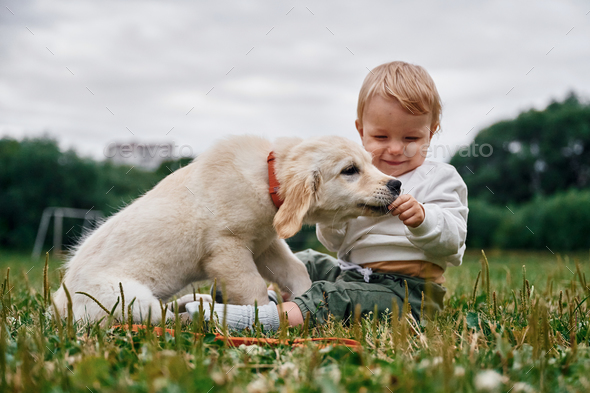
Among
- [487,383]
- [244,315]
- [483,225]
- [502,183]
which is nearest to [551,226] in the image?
[483,225]

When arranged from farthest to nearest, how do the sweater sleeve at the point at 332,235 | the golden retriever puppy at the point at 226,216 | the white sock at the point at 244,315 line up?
1. the sweater sleeve at the point at 332,235
2. the golden retriever puppy at the point at 226,216
3. the white sock at the point at 244,315

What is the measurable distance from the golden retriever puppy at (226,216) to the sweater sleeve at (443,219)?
0.26 m

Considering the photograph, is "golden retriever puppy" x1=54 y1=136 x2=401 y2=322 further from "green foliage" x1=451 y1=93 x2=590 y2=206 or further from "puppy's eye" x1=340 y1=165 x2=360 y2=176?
"green foliage" x1=451 y1=93 x2=590 y2=206

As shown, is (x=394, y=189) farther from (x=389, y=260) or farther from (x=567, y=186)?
(x=567, y=186)

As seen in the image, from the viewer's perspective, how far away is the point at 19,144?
21641 millimetres

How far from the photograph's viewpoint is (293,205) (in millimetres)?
2598

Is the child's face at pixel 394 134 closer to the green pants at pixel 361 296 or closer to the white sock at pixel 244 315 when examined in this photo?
the green pants at pixel 361 296

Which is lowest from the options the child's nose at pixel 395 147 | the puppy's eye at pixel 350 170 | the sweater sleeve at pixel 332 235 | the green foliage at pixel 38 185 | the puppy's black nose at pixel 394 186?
the sweater sleeve at pixel 332 235

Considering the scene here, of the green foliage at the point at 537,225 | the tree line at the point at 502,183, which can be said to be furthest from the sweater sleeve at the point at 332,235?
the green foliage at the point at 537,225

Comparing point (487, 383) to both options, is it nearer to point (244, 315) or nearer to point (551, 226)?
point (244, 315)

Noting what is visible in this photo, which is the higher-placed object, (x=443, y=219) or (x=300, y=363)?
(x=443, y=219)

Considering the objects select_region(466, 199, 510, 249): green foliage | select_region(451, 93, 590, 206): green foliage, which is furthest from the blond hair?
select_region(451, 93, 590, 206): green foliage

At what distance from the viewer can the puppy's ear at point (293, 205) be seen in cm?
253

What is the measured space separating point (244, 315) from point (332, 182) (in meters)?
0.94
